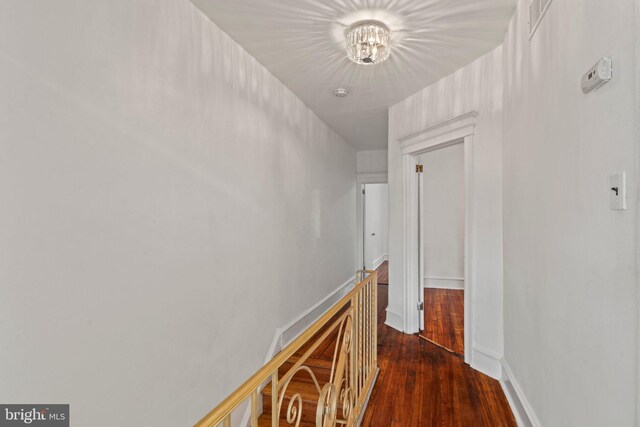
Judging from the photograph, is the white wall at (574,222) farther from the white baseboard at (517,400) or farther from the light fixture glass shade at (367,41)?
the light fixture glass shade at (367,41)

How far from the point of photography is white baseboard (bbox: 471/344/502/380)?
2535 millimetres

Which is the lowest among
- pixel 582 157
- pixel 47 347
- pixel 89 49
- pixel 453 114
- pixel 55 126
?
pixel 47 347

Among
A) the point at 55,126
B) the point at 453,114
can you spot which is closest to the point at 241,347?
Answer: the point at 55,126

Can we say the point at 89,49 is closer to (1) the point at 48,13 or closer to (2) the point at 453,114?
(1) the point at 48,13

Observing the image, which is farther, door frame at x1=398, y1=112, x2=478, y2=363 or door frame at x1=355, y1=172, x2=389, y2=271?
door frame at x1=355, y1=172, x2=389, y2=271

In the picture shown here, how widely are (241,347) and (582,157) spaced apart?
7.62 ft

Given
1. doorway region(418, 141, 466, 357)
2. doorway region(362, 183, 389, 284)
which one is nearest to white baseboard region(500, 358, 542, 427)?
doorway region(418, 141, 466, 357)

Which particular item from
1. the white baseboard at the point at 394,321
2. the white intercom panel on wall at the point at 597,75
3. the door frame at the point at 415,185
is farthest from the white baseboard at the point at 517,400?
the white intercom panel on wall at the point at 597,75

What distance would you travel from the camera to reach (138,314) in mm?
1529

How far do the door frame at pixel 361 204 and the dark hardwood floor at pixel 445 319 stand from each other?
1.35 meters

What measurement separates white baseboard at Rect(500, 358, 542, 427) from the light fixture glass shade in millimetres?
2422

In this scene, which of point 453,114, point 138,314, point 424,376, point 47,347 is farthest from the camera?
point 453,114

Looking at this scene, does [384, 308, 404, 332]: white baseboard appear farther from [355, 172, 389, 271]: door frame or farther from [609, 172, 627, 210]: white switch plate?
[609, 172, 627, 210]: white switch plate

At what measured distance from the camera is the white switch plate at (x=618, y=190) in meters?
1.02
